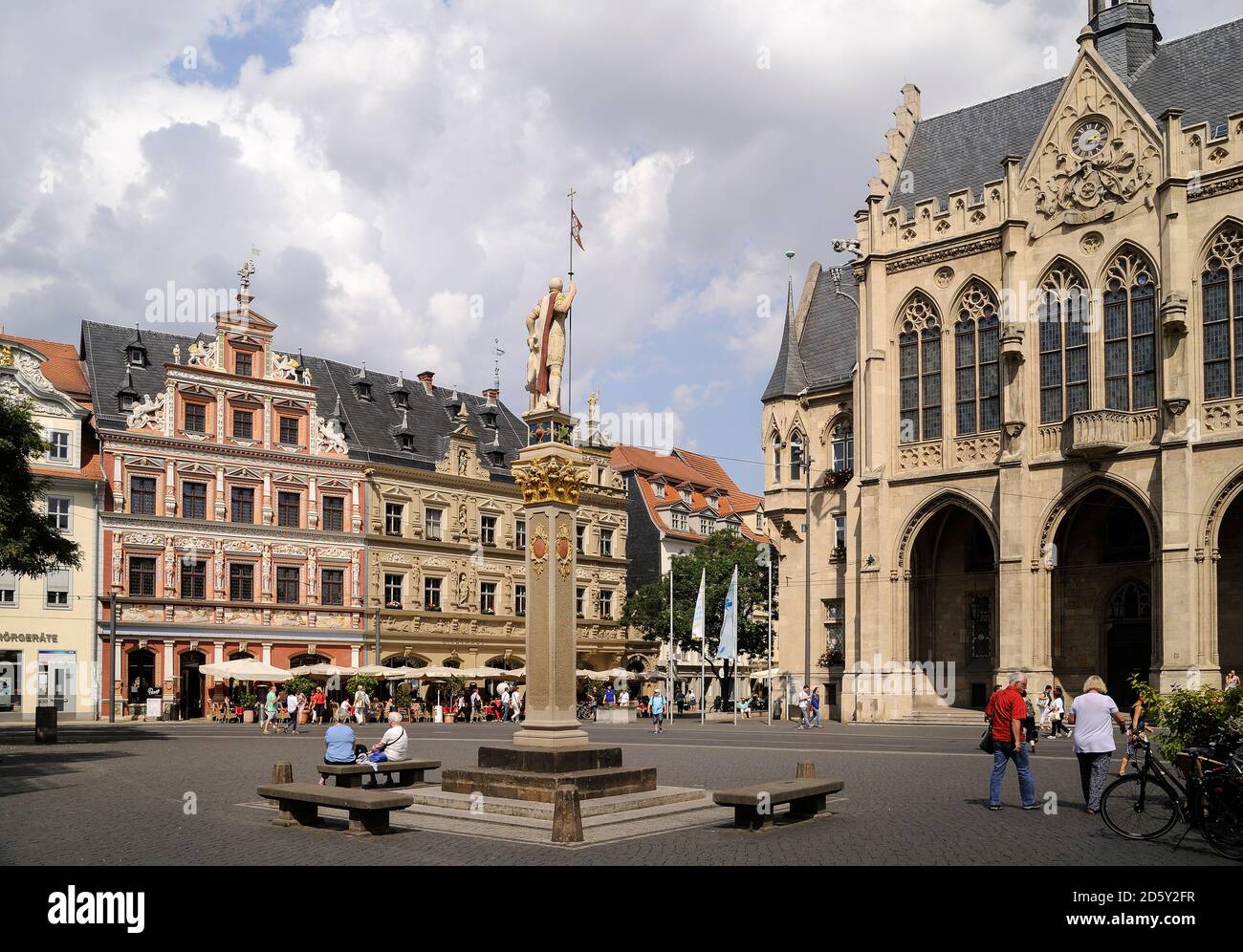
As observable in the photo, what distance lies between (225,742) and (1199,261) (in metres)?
33.4

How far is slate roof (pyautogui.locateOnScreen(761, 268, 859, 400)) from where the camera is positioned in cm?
5575

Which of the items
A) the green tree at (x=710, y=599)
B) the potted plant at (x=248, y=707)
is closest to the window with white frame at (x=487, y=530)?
the green tree at (x=710, y=599)

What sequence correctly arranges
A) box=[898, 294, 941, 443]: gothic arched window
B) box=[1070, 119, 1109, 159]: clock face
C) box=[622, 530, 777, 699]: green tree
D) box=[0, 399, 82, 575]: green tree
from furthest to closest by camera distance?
box=[622, 530, 777, 699]: green tree → box=[898, 294, 941, 443]: gothic arched window → box=[1070, 119, 1109, 159]: clock face → box=[0, 399, 82, 575]: green tree

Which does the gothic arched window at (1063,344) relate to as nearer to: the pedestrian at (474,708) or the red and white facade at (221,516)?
the pedestrian at (474,708)

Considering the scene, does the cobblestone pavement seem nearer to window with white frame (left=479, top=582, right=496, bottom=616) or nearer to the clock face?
the clock face

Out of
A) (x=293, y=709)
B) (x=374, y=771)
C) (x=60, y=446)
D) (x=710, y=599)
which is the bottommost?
(x=293, y=709)

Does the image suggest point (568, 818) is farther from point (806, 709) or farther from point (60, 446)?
point (60, 446)

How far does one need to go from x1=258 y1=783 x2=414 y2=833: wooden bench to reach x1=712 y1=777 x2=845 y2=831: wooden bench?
3.86 meters

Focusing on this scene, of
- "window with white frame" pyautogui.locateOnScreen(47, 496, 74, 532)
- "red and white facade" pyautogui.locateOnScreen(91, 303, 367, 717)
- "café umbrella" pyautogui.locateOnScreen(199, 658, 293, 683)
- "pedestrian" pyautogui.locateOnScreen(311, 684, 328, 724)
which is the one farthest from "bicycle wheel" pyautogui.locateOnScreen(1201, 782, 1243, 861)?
"window with white frame" pyautogui.locateOnScreen(47, 496, 74, 532)

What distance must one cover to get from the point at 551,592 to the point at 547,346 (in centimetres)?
389

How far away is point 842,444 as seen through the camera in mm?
54281

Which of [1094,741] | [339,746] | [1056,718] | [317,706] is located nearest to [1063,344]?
[1056,718]

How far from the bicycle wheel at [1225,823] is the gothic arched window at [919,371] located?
3512 centimetres
